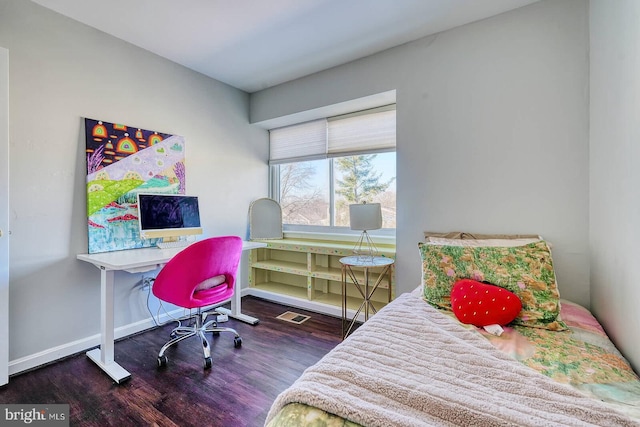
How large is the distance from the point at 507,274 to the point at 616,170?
732 millimetres

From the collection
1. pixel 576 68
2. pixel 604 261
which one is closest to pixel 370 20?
pixel 576 68

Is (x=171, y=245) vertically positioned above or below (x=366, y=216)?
below

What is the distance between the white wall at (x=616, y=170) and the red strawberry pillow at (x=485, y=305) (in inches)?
17.2

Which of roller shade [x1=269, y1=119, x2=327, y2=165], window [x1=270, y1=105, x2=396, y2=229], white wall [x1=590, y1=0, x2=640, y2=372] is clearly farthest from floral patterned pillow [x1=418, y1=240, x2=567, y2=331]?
roller shade [x1=269, y1=119, x2=327, y2=165]

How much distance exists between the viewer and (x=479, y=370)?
1.04 m

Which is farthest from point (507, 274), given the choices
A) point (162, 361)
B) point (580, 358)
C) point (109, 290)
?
point (109, 290)

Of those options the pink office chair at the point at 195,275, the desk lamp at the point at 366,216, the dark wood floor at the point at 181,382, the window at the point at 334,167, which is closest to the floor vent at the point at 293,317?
the dark wood floor at the point at 181,382

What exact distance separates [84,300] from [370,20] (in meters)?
3.19

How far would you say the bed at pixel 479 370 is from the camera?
2.67 ft

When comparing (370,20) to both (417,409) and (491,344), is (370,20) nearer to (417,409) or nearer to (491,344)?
(491,344)

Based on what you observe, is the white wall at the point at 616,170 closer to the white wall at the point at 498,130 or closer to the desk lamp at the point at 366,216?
the white wall at the point at 498,130

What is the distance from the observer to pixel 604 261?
5.35ft

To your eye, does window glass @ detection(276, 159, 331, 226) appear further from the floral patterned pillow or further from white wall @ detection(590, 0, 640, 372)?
white wall @ detection(590, 0, 640, 372)

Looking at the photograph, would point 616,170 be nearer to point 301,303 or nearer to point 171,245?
point 301,303
